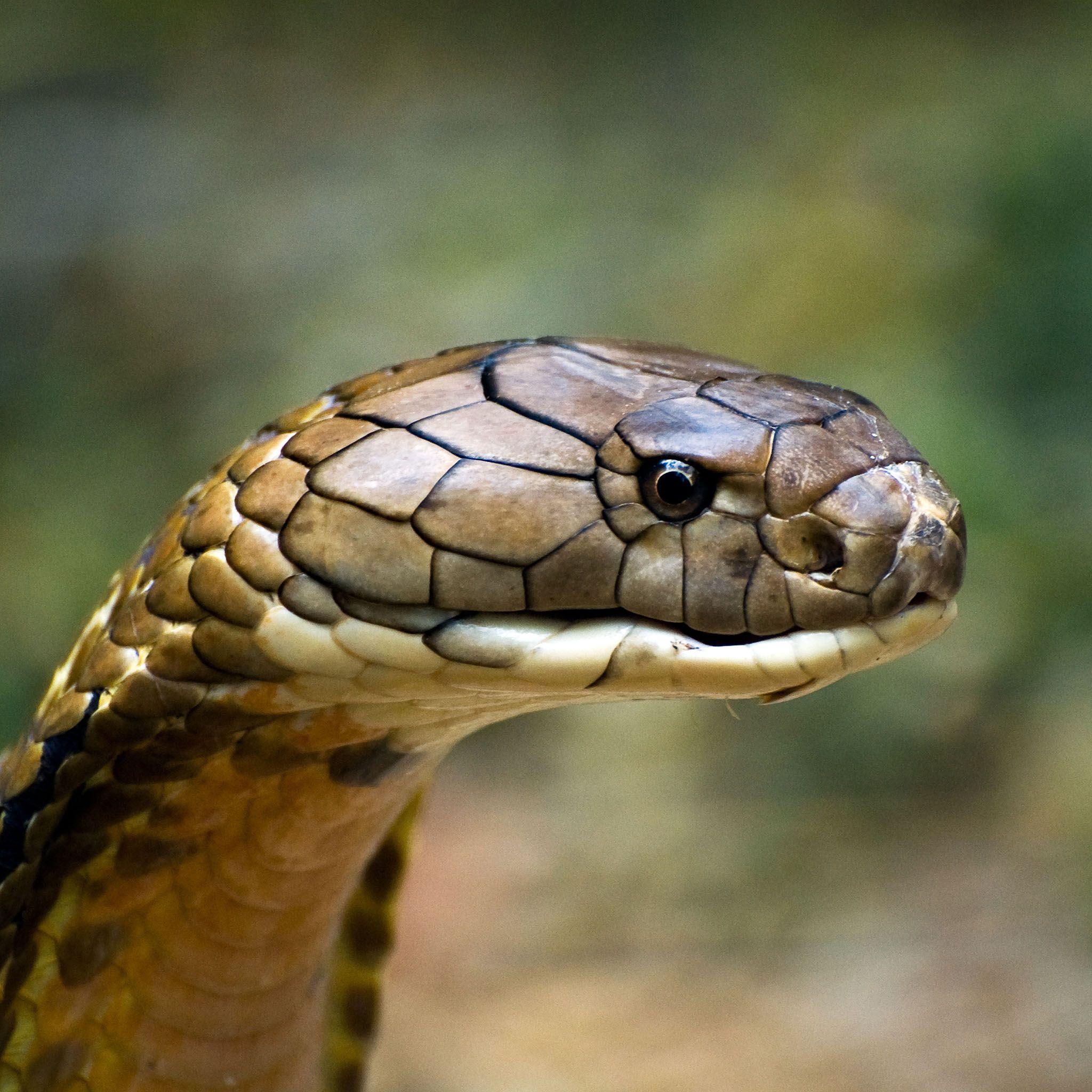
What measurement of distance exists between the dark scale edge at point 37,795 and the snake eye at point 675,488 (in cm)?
46

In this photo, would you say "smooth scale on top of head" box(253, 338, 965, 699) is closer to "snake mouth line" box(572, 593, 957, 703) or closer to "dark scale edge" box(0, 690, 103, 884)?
"snake mouth line" box(572, 593, 957, 703)

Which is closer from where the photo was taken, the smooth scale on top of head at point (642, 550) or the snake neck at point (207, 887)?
the smooth scale on top of head at point (642, 550)

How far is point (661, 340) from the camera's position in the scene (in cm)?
468

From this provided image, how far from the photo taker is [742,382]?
1144 millimetres

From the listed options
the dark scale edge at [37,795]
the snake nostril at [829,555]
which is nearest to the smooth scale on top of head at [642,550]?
the snake nostril at [829,555]

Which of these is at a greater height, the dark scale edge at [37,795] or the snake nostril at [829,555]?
the snake nostril at [829,555]

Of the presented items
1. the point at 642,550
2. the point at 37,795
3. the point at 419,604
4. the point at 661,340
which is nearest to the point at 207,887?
the point at 37,795

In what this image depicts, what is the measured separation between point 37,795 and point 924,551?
2.35 ft

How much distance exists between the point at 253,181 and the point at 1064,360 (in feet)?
11.3

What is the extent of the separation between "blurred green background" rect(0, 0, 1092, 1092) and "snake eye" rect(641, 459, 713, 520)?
7.99ft

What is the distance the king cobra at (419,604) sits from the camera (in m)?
1.04

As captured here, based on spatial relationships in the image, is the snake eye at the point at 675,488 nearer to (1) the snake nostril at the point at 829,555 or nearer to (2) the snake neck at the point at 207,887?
(1) the snake nostril at the point at 829,555

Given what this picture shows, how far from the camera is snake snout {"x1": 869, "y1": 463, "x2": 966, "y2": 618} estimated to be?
1032 millimetres

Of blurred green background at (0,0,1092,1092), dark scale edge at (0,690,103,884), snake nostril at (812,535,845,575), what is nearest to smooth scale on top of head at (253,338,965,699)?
snake nostril at (812,535,845,575)
